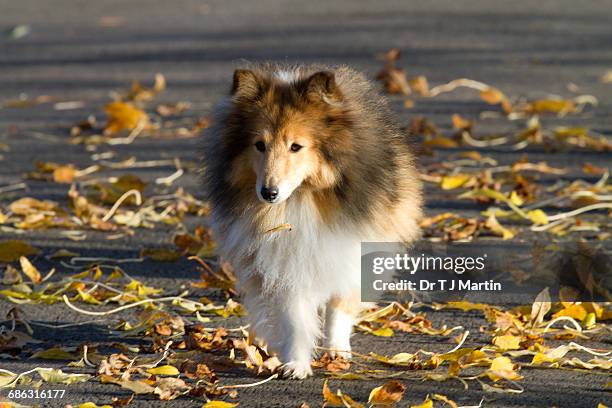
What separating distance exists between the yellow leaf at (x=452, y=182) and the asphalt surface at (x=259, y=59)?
7.7 inches

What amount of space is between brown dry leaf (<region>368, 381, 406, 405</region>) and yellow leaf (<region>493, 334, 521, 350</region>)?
0.77 m

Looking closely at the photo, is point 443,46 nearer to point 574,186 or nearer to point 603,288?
point 574,186

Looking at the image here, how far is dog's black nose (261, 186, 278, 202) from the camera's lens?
15.8 ft

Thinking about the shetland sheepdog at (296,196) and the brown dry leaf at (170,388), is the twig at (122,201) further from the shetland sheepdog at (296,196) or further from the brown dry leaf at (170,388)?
the brown dry leaf at (170,388)

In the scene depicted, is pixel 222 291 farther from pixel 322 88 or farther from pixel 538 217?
pixel 538 217

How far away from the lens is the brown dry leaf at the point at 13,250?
6.79 metres

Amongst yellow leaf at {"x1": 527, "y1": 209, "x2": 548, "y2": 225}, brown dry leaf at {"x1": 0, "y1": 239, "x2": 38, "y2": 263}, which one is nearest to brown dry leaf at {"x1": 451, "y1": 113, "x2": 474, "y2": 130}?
yellow leaf at {"x1": 527, "y1": 209, "x2": 548, "y2": 225}

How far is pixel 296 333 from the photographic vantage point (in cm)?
498

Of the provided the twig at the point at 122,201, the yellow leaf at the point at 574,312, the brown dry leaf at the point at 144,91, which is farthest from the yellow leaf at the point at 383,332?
the brown dry leaf at the point at 144,91

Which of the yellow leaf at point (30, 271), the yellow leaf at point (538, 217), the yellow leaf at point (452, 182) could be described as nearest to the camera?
the yellow leaf at point (30, 271)

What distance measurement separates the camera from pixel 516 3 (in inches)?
637

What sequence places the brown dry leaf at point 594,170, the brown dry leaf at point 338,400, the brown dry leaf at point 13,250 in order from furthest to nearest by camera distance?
the brown dry leaf at point 594,170, the brown dry leaf at point 13,250, the brown dry leaf at point 338,400

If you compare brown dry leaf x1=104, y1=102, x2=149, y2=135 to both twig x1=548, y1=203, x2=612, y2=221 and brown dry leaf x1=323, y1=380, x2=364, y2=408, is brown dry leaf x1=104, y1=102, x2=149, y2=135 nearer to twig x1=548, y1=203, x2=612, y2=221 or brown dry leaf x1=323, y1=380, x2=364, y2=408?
twig x1=548, y1=203, x2=612, y2=221

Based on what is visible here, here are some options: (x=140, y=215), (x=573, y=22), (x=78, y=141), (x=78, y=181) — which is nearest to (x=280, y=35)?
(x=573, y=22)
